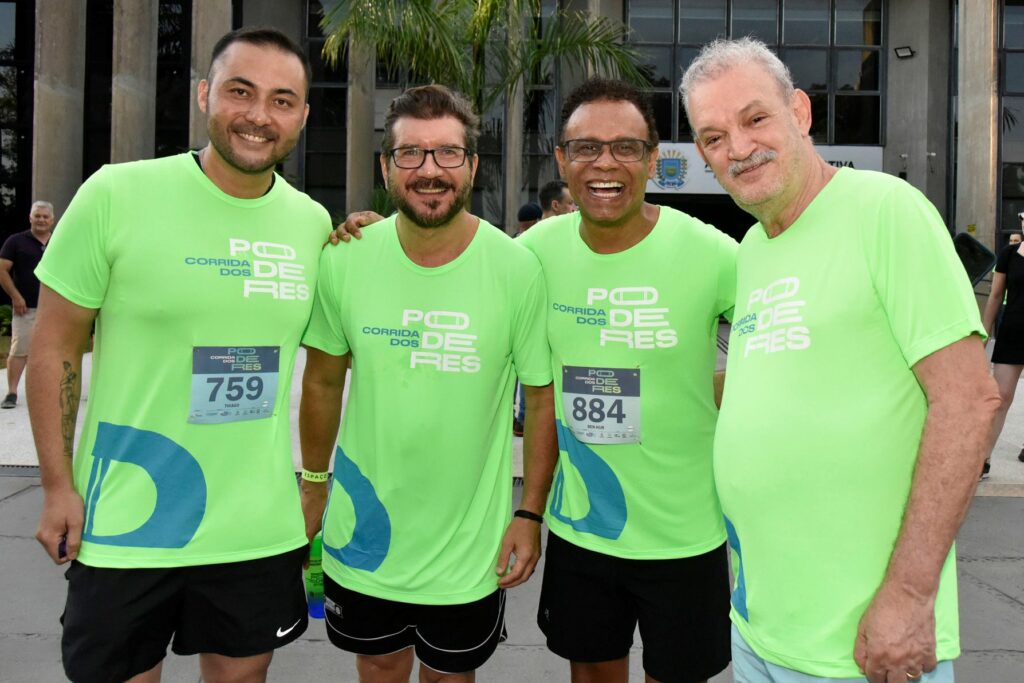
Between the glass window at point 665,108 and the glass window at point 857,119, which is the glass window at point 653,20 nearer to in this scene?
the glass window at point 665,108

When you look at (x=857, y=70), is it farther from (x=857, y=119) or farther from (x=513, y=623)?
(x=513, y=623)

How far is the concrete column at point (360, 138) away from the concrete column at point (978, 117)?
11618mm

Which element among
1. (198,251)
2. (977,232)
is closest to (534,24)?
(198,251)

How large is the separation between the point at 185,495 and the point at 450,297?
0.89m

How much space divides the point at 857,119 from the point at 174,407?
21.9 m

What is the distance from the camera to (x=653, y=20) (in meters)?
20.8

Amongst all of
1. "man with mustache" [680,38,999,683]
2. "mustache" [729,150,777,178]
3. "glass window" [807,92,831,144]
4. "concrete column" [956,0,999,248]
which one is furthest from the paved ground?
"glass window" [807,92,831,144]

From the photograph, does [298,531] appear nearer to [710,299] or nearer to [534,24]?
[710,299]

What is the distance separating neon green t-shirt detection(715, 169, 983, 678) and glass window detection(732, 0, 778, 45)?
20.7 metres

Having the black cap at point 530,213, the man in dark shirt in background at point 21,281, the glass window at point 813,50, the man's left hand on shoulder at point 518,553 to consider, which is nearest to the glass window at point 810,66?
the glass window at point 813,50

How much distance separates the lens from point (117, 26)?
53.3 feet

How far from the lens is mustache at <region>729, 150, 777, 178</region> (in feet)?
6.44

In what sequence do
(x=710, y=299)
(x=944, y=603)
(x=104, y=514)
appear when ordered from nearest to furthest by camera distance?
1. (x=944, y=603)
2. (x=104, y=514)
3. (x=710, y=299)

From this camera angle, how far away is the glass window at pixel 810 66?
20.8 m
